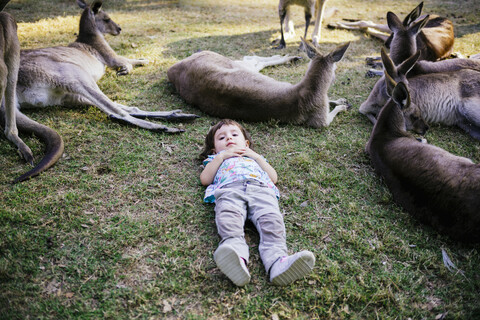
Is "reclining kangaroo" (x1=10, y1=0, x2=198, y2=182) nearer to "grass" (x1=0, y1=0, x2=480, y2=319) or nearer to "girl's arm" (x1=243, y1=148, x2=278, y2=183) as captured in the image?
"grass" (x1=0, y1=0, x2=480, y2=319)

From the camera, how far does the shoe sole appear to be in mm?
1996

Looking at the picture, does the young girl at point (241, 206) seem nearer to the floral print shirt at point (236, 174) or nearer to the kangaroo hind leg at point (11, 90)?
the floral print shirt at point (236, 174)

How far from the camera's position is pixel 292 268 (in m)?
2.02

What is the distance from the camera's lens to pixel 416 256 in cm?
232

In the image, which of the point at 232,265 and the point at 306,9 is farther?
the point at 306,9

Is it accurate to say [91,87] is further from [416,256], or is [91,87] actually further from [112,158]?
[416,256]

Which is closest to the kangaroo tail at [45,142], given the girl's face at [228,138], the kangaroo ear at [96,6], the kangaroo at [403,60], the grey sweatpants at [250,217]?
the girl's face at [228,138]

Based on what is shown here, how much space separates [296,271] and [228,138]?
4.92 ft

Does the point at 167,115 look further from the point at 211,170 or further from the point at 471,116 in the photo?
the point at 471,116

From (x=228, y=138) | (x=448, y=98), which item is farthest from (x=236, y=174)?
(x=448, y=98)

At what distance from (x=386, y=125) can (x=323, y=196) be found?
110cm

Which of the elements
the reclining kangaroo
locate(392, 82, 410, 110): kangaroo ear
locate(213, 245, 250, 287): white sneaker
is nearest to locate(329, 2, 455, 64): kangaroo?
locate(392, 82, 410, 110): kangaroo ear

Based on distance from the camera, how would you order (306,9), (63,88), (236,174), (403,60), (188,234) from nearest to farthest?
(188,234), (236,174), (63,88), (403,60), (306,9)

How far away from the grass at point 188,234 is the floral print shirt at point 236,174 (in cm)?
15
